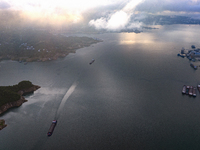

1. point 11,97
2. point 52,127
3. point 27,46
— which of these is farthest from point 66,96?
point 27,46

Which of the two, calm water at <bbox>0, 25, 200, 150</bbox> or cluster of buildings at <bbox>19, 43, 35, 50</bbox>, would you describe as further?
cluster of buildings at <bbox>19, 43, 35, 50</bbox>

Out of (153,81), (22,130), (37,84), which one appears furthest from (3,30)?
(153,81)

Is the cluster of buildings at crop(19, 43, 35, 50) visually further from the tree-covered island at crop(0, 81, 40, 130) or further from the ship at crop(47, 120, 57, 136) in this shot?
the ship at crop(47, 120, 57, 136)

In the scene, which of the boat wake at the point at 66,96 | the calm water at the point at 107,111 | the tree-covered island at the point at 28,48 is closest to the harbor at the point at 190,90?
the calm water at the point at 107,111

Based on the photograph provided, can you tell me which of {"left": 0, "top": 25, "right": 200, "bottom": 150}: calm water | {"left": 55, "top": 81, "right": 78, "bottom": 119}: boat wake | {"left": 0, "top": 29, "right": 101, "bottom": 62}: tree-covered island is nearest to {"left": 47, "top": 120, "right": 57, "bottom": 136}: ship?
{"left": 0, "top": 25, "right": 200, "bottom": 150}: calm water

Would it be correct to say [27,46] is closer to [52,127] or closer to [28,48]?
[28,48]

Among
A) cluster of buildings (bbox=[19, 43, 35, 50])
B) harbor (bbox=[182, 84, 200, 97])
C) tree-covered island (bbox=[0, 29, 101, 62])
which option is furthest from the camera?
cluster of buildings (bbox=[19, 43, 35, 50])

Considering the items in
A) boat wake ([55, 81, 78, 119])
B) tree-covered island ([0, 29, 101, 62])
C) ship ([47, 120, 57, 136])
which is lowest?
ship ([47, 120, 57, 136])

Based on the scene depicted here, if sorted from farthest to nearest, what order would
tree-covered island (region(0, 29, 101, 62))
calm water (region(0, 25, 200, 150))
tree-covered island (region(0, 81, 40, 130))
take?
tree-covered island (region(0, 29, 101, 62)), tree-covered island (region(0, 81, 40, 130)), calm water (region(0, 25, 200, 150))

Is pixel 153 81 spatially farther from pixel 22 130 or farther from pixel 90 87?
pixel 22 130

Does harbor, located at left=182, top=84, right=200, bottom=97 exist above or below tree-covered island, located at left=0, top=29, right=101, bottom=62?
below
